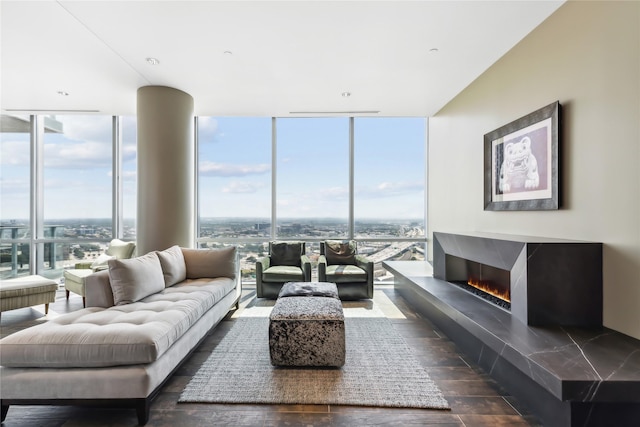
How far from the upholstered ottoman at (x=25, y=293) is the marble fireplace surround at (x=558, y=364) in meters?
4.62

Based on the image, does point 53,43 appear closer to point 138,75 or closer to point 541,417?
point 138,75

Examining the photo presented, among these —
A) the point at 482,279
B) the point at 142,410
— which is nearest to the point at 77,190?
the point at 142,410

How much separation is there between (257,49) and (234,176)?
2.57 m

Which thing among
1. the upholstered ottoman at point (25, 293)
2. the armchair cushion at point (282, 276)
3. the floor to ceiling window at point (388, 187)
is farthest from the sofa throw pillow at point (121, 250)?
the floor to ceiling window at point (388, 187)

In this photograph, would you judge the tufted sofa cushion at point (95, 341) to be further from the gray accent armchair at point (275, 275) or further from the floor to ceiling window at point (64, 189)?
the floor to ceiling window at point (64, 189)

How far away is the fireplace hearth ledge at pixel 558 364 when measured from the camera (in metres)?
1.47

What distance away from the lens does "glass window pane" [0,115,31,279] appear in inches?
194

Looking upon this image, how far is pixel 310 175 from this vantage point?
205 inches

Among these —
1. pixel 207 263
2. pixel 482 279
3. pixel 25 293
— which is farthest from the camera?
pixel 207 263

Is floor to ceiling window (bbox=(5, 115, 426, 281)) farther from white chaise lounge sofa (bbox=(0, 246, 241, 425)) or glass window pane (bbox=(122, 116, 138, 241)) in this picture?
white chaise lounge sofa (bbox=(0, 246, 241, 425))

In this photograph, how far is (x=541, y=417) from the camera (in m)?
1.74

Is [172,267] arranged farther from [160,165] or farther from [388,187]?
[388,187]

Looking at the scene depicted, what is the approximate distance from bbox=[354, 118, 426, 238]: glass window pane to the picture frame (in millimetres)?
1820

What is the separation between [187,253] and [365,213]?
9.84ft
